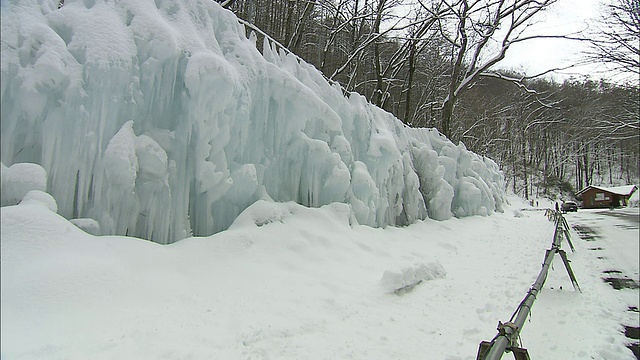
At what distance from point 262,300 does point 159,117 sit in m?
2.25

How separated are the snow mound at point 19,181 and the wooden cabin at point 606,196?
98.5 feet

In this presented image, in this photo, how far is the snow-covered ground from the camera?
2.09m

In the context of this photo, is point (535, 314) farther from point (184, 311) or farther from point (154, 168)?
point (154, 168)

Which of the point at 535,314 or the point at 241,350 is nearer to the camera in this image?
the point at 241,350

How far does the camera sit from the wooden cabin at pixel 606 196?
23878mm

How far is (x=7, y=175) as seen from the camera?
2496 millimetres

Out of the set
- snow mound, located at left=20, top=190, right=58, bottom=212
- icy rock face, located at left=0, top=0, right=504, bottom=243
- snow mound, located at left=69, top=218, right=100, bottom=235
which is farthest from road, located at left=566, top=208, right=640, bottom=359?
snow mound, located at left=20, top=190, right=58, bottom=212

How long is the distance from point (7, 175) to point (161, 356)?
69.0 inches

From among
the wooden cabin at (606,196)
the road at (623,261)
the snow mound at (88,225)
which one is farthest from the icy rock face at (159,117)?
the wooden cabin at (606,196)

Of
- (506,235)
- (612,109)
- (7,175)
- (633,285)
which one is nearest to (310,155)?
Answer: (7,175)

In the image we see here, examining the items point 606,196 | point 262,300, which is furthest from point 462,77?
point 262,300

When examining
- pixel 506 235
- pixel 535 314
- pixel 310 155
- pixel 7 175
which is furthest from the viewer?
pixel 506 235

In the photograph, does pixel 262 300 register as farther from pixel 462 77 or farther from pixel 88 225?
pixel 462 77

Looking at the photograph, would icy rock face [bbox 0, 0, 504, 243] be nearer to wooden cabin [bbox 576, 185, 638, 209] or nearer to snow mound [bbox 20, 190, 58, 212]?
snow mound [bbox 20, 190, 58, 212]
